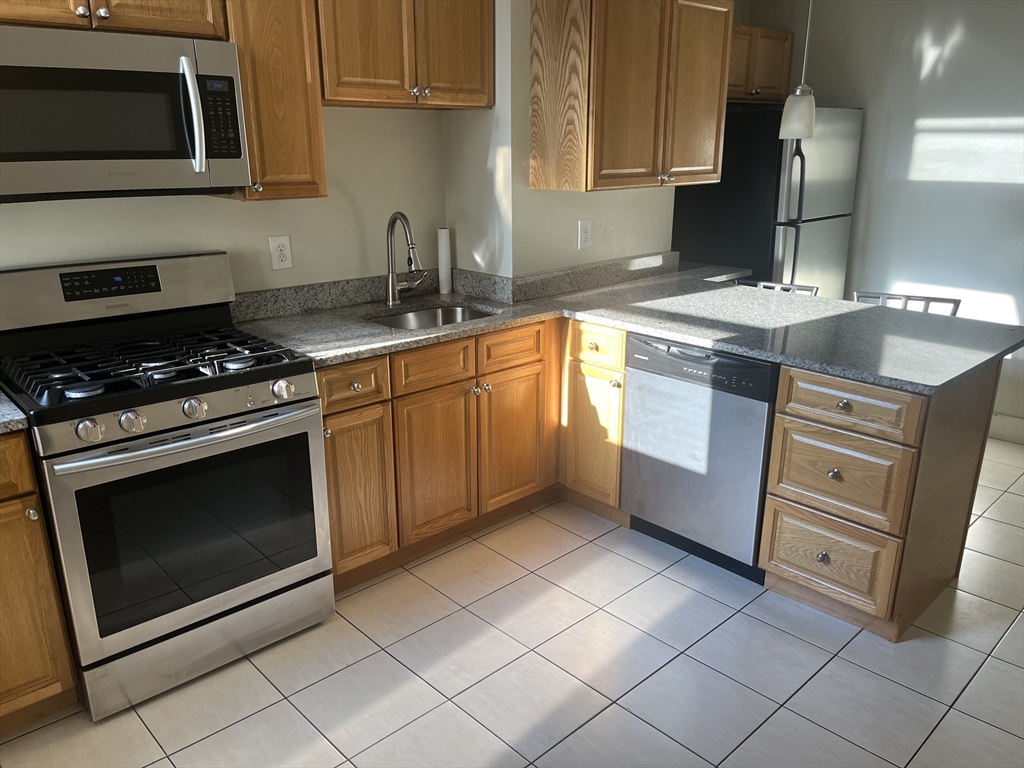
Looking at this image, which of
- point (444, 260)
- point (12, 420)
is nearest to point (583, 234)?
point (444, 260)

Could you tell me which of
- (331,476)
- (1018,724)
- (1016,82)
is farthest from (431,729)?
(1016,82)

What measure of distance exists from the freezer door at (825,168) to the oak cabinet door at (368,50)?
2030 millimetres

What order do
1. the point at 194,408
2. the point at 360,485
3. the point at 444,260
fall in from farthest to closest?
the point at 444,260 → the point at 360,485 → the point at 194,408

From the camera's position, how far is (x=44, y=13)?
6.10ft

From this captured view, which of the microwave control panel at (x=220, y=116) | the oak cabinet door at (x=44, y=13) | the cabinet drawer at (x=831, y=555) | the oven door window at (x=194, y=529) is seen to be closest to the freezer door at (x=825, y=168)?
the cabinet drawer at (x=831, y=555)

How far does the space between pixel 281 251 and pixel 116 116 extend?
31.9 inches

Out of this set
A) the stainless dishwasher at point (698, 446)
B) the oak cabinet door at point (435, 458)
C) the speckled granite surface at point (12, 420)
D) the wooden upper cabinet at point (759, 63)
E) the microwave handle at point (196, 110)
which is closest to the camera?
the speckled granite surface at point (12, 420)

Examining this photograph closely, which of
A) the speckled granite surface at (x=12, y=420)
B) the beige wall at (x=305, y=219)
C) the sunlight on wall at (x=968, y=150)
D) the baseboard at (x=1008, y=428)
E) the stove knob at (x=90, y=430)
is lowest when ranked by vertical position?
the baseboard at (x=1008, y=428)

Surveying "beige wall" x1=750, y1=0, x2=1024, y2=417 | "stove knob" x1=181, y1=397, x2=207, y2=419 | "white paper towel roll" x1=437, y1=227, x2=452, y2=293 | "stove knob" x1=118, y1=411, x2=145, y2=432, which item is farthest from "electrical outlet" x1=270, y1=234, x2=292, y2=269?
"beige wall" x1=750, y1=0, x2=1024, y2=417

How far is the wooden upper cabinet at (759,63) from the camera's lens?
153 inches

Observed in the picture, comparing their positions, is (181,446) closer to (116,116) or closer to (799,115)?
(116,116)

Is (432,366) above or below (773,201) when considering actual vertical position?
below

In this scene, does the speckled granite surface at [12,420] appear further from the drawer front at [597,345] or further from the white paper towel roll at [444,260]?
the drawer front at [597,345]

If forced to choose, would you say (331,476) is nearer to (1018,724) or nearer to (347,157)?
(347,157)
